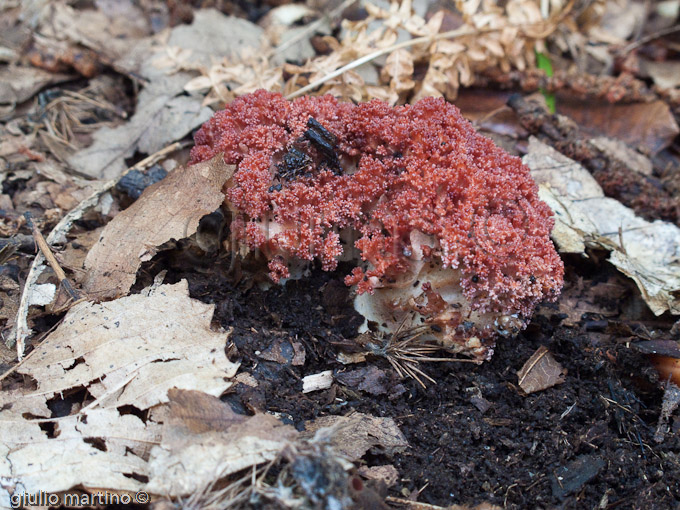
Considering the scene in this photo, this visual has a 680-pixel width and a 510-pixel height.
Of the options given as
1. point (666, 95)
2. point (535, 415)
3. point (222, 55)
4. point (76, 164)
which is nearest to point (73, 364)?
point (76, 164)

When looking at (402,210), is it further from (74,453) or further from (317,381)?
(74,453)

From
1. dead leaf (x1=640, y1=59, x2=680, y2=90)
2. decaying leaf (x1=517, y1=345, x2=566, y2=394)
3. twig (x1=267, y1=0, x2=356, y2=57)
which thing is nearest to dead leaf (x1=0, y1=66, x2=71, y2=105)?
twig (x1=267, y1=0, x2=356, y2=57)

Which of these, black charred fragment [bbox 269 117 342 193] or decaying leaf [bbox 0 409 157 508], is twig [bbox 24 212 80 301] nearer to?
decaying leaf [bbox 0 409 157 508]

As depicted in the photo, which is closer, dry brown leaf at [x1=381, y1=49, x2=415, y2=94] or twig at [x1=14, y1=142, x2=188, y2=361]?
twig at [x1=14, y1=142, x2=188, y2=361]

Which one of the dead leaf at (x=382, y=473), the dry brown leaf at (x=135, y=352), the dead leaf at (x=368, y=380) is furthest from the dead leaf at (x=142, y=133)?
the dead leaf at (x=382, y=473)

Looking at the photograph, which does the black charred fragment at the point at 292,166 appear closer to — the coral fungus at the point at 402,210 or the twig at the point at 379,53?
the coral fungus at the point at 402,210

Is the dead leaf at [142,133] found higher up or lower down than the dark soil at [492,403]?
higher up

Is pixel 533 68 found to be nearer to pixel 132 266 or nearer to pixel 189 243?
pixel 189 243
